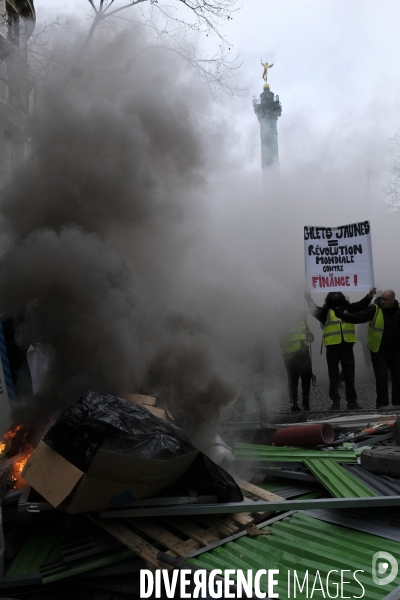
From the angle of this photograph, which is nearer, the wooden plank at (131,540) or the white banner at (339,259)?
the wooden plank at (131,540)

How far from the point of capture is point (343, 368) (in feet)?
22.2

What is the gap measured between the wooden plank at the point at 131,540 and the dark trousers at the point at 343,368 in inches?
180

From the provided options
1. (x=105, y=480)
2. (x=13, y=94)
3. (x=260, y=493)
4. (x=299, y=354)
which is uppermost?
(x=13, y=94)

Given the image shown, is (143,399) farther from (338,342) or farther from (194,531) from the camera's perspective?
(338,342)

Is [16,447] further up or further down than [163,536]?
further up

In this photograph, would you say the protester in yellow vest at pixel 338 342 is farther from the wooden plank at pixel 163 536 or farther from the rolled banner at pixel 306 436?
the wooden plank at pixel 163 536

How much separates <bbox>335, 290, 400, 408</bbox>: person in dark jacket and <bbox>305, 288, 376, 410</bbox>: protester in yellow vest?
0.67 ft

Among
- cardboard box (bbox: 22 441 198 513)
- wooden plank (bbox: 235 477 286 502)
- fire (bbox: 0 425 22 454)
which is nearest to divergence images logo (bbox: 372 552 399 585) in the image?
wooden plank (bbox: 235 477 286 502)

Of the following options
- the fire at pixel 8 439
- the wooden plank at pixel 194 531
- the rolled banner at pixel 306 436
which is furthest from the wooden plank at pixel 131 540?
the rolled banner at pixel 306 436

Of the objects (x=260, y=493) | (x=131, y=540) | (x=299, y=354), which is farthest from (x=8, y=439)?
(x=299, y=354)

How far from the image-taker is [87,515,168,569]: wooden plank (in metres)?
2.47

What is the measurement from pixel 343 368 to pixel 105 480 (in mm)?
4808

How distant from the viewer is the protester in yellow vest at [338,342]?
21.9ft

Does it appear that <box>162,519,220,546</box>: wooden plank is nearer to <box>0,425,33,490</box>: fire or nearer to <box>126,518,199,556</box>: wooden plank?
<box>126,518,199,556</box>: wooden plank
